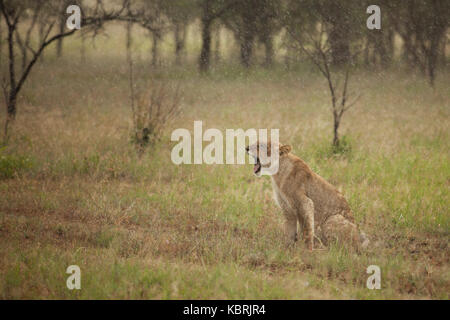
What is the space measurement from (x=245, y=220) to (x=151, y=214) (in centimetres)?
141

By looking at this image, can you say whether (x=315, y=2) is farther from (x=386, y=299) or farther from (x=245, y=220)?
(x=386, y=299)

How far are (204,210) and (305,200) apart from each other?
76.2 inches

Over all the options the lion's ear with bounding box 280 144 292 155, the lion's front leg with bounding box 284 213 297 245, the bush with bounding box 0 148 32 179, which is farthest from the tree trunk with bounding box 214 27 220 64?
the lion's front leg with bounding box 284 213 297 245

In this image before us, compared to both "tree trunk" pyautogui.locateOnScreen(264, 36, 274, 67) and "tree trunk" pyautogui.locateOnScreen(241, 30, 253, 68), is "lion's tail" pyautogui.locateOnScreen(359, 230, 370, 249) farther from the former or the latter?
"tree trunk" pyautogui.locateOnScreen(241, 30, 253, 68)

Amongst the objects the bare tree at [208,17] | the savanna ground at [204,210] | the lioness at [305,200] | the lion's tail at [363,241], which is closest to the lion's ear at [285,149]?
the lioness at [305,200]

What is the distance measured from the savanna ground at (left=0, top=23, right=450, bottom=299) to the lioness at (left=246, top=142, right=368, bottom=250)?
288 millimetres

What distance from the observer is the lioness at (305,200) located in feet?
18.2

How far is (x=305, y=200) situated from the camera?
5.51 meters

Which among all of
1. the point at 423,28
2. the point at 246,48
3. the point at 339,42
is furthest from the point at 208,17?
the point at 423,28

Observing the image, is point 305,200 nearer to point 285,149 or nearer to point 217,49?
point 285,149

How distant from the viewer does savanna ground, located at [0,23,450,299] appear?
4578mm

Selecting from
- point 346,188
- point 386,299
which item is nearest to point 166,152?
point 346,188

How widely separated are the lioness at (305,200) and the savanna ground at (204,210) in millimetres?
288

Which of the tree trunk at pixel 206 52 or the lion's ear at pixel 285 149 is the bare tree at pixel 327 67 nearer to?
the lion's ear at pixel 285 149
